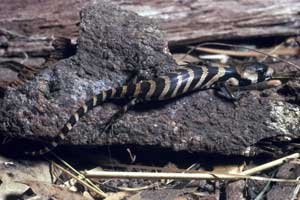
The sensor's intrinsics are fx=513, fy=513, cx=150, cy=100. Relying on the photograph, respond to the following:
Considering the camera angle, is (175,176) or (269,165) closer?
(175,176)

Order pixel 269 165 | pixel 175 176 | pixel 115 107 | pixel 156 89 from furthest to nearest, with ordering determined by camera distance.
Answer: pixel 156 89, pixel 115 107, pixel 269 165, pixel 175 176

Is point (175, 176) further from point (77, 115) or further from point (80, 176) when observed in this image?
point (77, 115)

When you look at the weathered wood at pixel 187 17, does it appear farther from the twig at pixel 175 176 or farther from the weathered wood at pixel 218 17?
the twig at pixel 175 176

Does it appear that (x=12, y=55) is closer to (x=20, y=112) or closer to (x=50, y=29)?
(x=50, y=29)

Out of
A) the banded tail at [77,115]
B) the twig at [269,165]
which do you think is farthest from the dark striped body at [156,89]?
the twig at [269,165]

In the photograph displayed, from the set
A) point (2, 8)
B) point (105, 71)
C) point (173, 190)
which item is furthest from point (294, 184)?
point (2, 8)

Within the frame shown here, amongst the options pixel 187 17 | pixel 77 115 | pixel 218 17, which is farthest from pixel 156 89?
pixel 218 17

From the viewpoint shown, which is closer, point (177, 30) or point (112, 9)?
point (112, 9)
